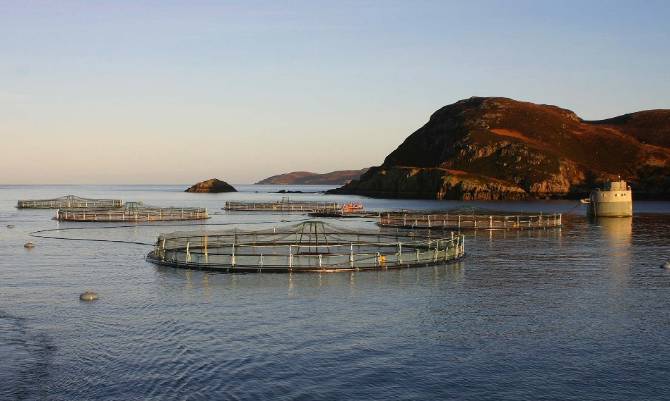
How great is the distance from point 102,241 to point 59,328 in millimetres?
44862

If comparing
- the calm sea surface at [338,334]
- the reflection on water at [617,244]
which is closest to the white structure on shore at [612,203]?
the reflection on water at [617,244]

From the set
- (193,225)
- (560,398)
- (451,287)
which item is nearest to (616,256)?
(451,287)

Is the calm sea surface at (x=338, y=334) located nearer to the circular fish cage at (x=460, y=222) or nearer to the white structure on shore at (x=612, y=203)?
the circular fish cage at (x=460, y=222)

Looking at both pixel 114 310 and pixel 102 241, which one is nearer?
pixel 114 310

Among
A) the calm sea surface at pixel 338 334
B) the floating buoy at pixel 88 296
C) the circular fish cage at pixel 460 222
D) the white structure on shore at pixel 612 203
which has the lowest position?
the calm sea surface at pixel 338 334

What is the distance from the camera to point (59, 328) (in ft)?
99.1

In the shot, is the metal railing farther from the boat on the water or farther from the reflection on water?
the boat on the water

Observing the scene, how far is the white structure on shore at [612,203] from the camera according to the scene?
120 m

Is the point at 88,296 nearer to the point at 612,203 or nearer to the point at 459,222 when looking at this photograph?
the point at 459,222

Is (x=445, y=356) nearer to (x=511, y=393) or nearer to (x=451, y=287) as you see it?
(x=511, y=393)

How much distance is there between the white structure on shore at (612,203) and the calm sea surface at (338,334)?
241ft

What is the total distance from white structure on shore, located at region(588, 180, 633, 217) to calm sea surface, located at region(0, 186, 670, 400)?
73557 mm

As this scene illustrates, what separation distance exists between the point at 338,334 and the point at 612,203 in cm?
10434

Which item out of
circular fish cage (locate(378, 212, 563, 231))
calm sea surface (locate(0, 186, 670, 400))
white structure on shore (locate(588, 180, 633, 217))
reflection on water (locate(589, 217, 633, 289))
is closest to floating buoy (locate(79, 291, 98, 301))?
calm sea surface (locate(0, 186, 670, 400))
